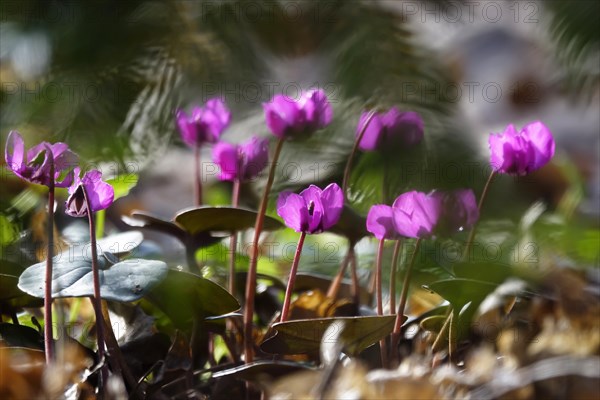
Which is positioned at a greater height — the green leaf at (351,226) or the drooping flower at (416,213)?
the drooping flower at (416,213)

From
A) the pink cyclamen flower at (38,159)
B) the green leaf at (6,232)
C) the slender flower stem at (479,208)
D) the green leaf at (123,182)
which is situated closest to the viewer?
the pink cyclamen flower at (38,159)

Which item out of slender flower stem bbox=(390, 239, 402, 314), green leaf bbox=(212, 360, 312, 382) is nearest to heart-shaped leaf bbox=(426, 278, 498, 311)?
slender flower stem bbox=(390, 239, 402, 314)

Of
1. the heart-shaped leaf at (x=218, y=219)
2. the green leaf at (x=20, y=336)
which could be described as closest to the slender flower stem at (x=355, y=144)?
the heart-shaped leaf at (x=218, y=219)

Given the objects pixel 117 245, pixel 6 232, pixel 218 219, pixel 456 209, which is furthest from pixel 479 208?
pixel 6 232

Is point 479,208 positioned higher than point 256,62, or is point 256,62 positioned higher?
point 256,62

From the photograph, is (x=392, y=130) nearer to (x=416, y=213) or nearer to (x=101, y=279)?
(x=416, y=213)

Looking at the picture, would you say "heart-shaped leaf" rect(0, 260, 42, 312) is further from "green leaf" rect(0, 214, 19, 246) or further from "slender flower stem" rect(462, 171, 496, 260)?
"slender flower stem" rect(462, 171, 496, 260)

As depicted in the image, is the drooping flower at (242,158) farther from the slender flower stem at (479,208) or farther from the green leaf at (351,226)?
the slender flower stem at (479,208)
